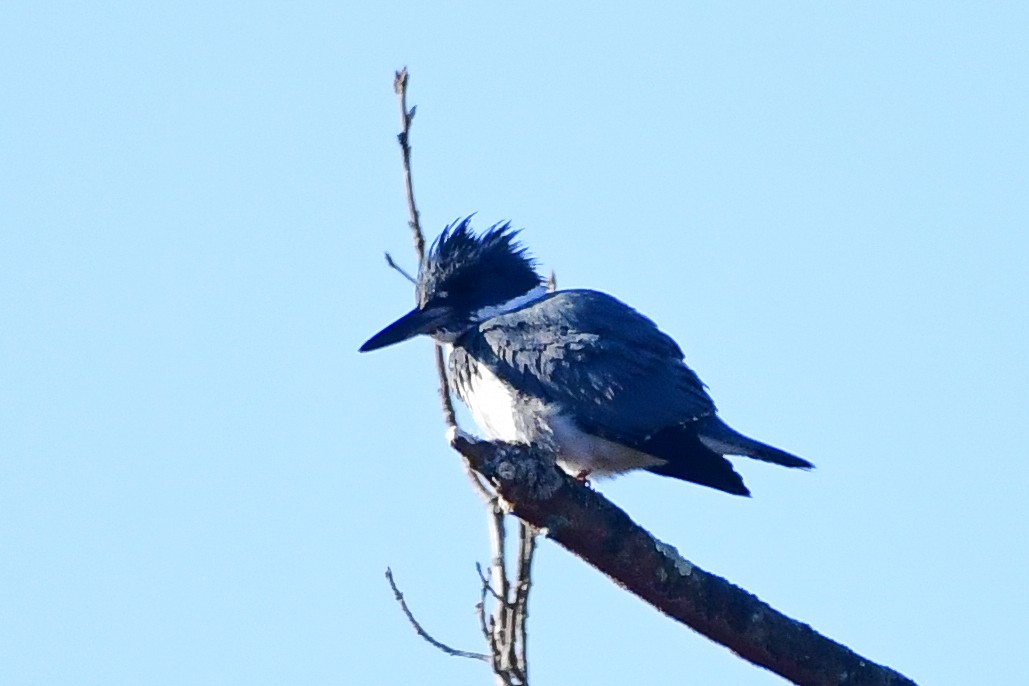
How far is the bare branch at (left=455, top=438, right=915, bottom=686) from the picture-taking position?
3.69m

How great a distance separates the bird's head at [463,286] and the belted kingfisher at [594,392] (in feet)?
0.33

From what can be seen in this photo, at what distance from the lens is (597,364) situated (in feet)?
15.6

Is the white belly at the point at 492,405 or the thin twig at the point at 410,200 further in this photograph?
the white belly at the point at 492,405

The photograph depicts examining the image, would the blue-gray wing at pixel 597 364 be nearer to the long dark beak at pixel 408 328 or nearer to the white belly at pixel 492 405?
the white belly at pixel 492 405

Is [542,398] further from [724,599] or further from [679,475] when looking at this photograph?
[724,599]

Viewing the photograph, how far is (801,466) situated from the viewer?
4.80 meters

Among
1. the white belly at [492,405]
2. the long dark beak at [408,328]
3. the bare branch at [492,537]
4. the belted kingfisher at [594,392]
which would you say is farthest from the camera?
the long dark beak at [408,328]

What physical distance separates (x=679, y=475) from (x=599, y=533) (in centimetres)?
107

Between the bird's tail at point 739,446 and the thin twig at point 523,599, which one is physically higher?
the bird's tail at point 739,446

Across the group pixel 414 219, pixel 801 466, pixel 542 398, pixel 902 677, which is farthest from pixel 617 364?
pixel 902 677

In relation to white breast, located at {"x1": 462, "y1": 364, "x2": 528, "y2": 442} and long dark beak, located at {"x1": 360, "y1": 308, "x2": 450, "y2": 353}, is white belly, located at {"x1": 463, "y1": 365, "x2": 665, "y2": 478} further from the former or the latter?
long dark beak, located at {"x1": 360, "y1": 308, "x2": 450, "y2": 353}

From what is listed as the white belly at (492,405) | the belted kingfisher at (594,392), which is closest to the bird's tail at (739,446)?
the belted kingfisher at (594,392)

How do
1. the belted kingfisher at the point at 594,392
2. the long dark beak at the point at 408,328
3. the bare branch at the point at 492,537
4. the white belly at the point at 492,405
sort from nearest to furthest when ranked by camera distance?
the bare branch at the point at 492,537
the belted kingfisher at the point at 594,392
the white belly at the point at 492,405
the long dark beak at the point at 408,328

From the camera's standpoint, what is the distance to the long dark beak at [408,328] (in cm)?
529
